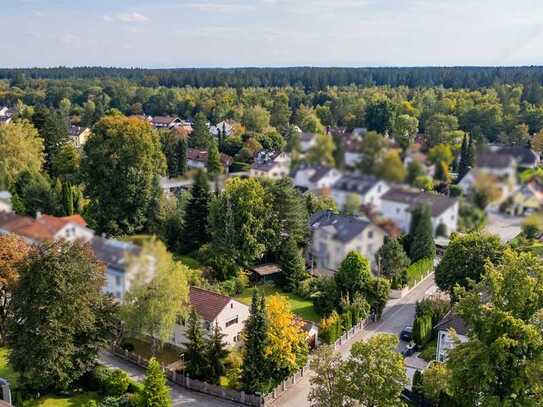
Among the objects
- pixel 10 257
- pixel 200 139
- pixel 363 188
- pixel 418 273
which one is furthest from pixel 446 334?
pixel 10 257

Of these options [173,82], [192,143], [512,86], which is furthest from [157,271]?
[173,82]

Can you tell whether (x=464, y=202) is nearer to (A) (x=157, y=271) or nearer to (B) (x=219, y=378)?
(A) (x=157, y=271)

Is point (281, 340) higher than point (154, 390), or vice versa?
point (281, 340)

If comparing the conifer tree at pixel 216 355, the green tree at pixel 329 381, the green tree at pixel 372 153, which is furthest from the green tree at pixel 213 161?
the conifer tree at pixel 216 355

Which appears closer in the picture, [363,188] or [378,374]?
[363,188]

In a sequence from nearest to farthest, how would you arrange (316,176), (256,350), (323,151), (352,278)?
(323,151) < (316,176) < (256,350) < (352,278)

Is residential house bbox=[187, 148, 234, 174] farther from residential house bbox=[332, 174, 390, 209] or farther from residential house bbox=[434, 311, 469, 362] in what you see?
residential house bbox=[434, 311, 469, 362]

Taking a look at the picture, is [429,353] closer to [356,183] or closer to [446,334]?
[446,334]

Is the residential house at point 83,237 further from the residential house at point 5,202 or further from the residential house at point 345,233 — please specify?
the residential house at point 345,233
